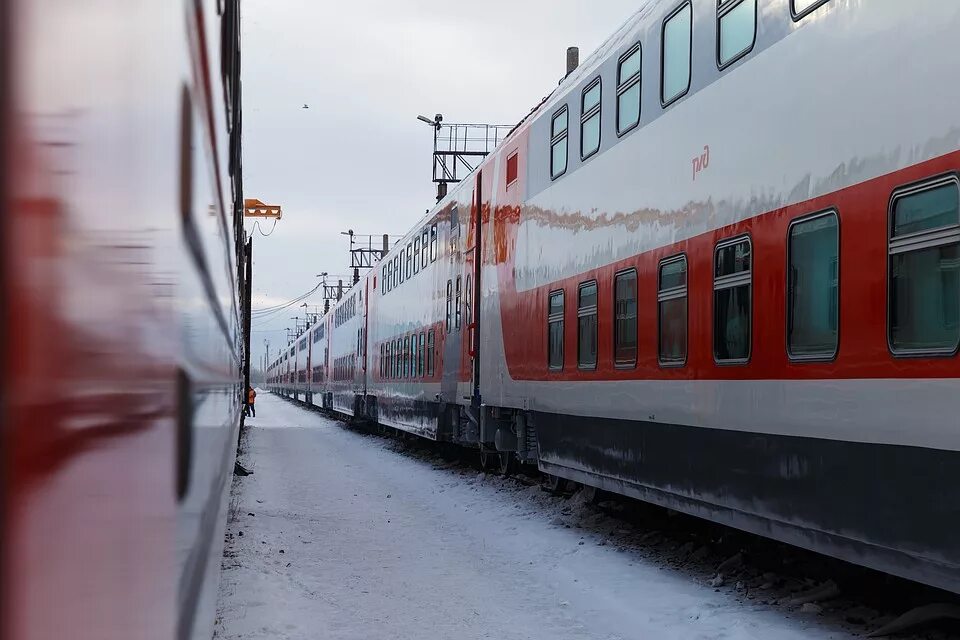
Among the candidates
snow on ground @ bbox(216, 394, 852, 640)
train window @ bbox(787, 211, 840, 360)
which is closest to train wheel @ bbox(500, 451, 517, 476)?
snow on ground @ bbox(216, 394, 852, 640)

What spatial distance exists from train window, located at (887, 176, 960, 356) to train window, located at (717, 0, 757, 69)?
6.39 ft

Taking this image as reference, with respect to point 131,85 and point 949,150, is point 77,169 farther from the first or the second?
point 949,150

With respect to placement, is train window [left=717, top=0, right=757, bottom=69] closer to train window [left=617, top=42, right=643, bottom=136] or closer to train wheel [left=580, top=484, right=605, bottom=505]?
train window [left=617, top=42, right=643, bottom=136]

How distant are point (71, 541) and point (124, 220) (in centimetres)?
33

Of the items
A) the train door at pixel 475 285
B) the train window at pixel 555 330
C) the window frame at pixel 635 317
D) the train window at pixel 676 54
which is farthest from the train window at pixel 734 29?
the train door at pixel 475 285

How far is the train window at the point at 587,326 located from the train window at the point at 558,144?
1.34 m

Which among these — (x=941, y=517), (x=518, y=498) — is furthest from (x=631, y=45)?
(x=518, y=498)

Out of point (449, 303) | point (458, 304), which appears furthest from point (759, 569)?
point (449, 303)

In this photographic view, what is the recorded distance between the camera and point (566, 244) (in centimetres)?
975

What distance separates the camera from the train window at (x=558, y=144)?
392 inches

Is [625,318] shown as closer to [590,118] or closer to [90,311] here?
[590,118]

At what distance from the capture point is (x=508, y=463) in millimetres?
13984

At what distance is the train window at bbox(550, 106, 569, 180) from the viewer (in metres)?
9.95

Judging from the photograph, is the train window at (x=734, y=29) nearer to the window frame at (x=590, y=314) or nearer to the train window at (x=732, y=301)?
the train window at (x=732, y=301)
